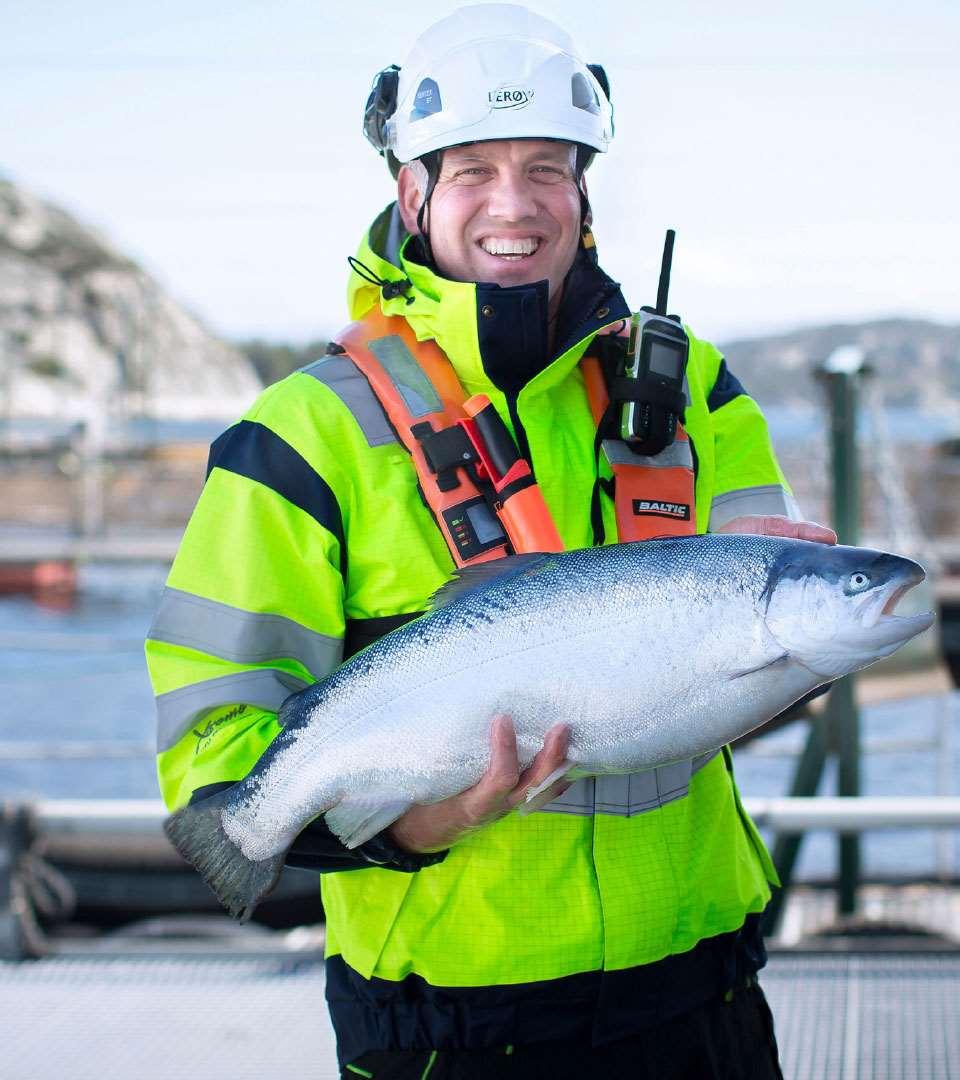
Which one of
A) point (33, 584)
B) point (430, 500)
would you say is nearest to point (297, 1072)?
point (430, 500)

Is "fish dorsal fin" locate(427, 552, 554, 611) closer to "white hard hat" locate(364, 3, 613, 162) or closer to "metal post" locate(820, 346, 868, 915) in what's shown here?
"white hard hat" locate(364, 3, 613, 162)

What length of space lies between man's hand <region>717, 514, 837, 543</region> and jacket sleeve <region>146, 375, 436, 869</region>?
2.19 ft

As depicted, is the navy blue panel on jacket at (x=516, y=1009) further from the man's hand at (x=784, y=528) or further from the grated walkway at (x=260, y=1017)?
the grated walkway at (x=260, y=1017)

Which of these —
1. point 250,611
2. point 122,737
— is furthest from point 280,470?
point 122,737

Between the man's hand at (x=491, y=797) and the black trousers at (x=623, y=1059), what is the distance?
322 mm

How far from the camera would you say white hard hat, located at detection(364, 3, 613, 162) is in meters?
2.05

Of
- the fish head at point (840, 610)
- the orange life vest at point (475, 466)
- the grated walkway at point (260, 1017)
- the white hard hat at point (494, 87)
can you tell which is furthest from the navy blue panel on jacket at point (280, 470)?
the grated walkway at point (260, 1017)

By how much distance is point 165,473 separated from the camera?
122 feet

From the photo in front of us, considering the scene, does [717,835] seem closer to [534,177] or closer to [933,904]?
[534,177]

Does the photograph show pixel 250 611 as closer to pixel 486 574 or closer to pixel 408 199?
pixel 486 574

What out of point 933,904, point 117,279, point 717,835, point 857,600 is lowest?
point 933,904

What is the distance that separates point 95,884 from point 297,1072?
5199 mm

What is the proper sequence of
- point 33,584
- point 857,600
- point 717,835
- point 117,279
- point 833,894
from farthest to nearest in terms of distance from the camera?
point 117,279 < point 33,584 < point 833,894 < point 717,835 < point 857,600

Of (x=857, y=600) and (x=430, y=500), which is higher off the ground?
(x=430, y=500)
